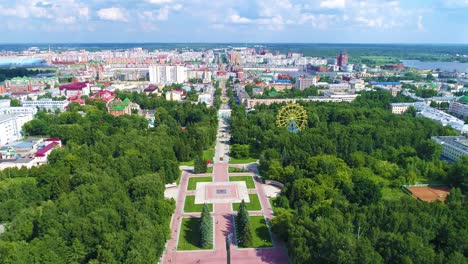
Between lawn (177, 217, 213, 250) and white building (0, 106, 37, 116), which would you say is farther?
white building (0, 106, 37, 116)

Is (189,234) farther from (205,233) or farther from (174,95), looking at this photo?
(174,95)

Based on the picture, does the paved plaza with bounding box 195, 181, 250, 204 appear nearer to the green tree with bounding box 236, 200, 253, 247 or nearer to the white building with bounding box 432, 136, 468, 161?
the green tree with bounding box 236, 200, 253, 247

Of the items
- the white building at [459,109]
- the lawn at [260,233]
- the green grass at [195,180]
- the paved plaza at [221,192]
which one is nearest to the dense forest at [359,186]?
the lawn at [260,233]

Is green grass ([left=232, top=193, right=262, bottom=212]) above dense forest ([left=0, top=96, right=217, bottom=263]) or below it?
below

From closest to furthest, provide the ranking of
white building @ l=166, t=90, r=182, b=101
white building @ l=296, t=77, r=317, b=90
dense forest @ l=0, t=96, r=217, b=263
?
1. dense forest @ l=0, t=96, r=217, b=263
2. white building @ l=166, t=90, r=182, b=101
3. white building @ l=296, t=77, r=317, b=90

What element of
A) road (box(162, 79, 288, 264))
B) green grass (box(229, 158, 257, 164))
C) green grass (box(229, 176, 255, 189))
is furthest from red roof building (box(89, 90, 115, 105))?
green grass (box(229, 176, 255, 189))

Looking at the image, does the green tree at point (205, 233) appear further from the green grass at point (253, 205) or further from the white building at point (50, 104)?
the white building at point (50, 104)
